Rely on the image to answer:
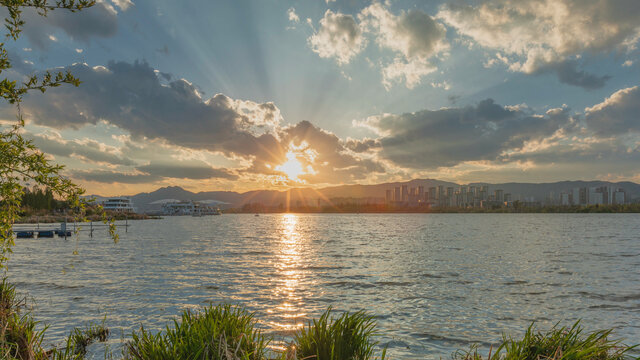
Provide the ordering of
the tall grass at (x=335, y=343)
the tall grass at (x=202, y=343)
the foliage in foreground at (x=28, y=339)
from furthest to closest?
the foliage in foreground at (x=28, y=339)
the tall grass at (x=335, y=343)
the tall grass at (x=202, y=343)

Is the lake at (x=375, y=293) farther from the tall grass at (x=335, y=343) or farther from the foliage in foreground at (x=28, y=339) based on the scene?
the tall grass at (x=335, y=343)

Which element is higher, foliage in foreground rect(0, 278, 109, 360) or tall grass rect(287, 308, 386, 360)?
tall grass rect(287, 308, 386, 360)

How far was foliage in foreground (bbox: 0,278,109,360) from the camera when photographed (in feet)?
19.5

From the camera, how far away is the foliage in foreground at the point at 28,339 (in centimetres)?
596

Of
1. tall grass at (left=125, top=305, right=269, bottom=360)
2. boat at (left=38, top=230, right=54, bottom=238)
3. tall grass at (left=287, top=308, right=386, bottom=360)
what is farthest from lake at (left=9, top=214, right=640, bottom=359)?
boat at (left=38, top=230, right=54, bottom=238)

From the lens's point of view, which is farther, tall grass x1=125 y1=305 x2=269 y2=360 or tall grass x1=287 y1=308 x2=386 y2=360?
tall grass x1=287 y1=308 x2=386 y2=360

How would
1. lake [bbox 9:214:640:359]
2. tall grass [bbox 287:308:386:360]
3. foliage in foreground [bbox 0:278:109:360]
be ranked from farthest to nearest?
lake [bbox 9:214:640:359], foliage in foreground [bbox 0:278:109:360], tall grass [bbox 287:308:386:360]

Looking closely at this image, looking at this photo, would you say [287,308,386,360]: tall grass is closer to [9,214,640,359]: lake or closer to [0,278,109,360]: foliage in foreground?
[0,278,109,360]: foliage in foreground

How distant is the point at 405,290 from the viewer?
2027 centimetres

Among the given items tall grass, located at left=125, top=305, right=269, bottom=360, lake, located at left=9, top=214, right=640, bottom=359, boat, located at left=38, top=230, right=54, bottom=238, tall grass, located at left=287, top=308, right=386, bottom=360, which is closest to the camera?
tall grass, located at left=125, top=305, right=269, bottom=360

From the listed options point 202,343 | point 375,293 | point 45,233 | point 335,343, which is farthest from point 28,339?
point 45,233

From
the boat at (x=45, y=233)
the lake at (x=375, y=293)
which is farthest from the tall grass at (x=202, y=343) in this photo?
the boat at (x=45, y=233)

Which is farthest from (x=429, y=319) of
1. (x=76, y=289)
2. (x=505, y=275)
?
(x=76, y=289)

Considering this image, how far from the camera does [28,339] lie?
288 inches
